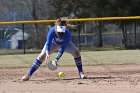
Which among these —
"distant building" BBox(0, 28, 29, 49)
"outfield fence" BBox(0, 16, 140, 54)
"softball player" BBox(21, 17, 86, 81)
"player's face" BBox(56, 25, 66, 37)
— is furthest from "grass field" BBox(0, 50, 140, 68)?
"distant building" BBox(0, 28, 29, 49)

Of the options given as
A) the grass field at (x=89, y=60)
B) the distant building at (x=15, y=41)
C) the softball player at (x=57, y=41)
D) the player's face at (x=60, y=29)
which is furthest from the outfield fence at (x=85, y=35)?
the player's face at (x=60, y=29)

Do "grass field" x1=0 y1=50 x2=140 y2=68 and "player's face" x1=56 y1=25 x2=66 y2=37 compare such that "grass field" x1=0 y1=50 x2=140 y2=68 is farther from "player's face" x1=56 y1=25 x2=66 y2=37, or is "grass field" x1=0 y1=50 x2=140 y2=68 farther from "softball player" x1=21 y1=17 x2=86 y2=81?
"player's face" x1=56 y1=25 x2=66 y2=37

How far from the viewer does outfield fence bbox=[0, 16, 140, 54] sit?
29.0 meters

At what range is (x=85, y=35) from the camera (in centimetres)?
3409

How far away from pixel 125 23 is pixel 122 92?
22535 millimetres

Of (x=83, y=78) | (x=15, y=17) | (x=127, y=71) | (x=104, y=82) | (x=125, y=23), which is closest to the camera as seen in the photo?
(x=104, y=82)

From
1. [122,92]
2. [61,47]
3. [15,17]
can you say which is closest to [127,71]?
[61,47]

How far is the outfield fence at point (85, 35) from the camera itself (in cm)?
2905

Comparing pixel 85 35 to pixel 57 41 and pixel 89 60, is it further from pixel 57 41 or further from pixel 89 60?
pixel 57 41

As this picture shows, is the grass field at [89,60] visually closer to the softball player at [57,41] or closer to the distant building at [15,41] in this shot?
the softball player at [57,41]

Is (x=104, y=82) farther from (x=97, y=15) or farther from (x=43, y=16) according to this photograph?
(x=43, y=16)

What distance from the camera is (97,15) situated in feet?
109

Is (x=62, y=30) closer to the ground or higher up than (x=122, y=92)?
higher up

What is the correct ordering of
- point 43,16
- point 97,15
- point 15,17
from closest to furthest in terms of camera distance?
point 97,15 < point 15,17 < point 43,16
